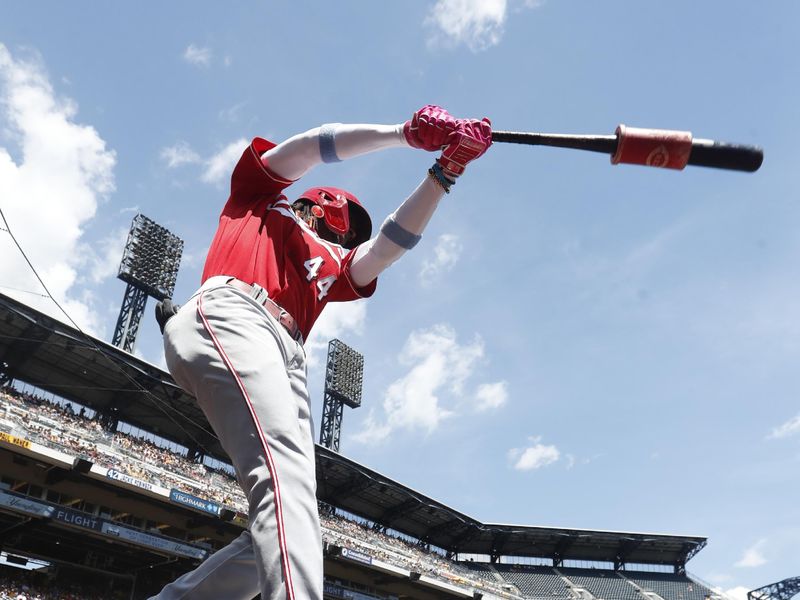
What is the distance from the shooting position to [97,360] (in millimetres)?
25000

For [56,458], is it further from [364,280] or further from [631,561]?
[631,561]

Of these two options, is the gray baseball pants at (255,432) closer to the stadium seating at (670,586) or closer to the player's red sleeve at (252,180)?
the player's red sleeve at (252,180)

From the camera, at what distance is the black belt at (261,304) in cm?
293

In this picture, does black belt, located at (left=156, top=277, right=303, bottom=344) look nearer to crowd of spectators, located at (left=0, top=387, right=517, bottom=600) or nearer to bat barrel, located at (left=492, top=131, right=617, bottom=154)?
bat barrel, located at (left=492, top=131, right=617, bottom=154)

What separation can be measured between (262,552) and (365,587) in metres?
31.5

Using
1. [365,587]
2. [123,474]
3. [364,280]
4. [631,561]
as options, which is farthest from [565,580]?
[364,280]

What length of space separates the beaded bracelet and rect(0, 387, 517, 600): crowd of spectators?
1986cm

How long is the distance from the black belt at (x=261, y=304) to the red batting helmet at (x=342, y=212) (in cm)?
90

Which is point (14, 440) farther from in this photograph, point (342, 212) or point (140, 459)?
point (342, 212)

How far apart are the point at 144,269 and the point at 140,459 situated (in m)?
12.1

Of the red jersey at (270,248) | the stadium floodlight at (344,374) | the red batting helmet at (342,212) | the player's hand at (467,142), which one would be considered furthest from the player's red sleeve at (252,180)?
the stadium floodlight at (344,374)

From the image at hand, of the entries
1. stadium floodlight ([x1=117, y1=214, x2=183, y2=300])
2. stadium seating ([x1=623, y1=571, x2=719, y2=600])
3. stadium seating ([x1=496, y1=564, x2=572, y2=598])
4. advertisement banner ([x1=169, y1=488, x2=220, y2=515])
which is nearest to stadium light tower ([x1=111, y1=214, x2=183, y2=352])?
stadium floodlight ([x1=117, y1=214, x2=183, y2=300])

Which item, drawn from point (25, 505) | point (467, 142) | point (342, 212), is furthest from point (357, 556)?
point (467, 142)

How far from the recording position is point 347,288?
12.0 ft
